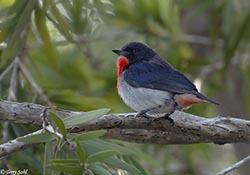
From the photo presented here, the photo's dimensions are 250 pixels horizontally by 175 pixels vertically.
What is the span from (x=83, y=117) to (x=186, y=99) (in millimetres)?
966

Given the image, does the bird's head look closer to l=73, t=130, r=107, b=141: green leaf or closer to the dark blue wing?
the dark blue wing

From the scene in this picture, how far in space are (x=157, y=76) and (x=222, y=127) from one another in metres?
0.71

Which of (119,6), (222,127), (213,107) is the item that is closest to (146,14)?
(119,6)

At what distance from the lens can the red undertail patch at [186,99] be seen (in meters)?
3.17

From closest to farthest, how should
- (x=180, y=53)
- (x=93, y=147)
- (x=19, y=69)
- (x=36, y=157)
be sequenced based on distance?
1. (x=93, y=147)
2. (x=36, y=157)
3. (x=19, y=69)
4. (x=180, y=53)

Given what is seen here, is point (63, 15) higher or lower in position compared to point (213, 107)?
higher

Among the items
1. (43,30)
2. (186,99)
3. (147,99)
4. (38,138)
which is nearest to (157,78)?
(147,99)

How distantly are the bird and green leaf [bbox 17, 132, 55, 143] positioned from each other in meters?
0.63

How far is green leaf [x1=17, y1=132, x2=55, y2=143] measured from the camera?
221 cm

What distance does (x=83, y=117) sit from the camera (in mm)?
2307

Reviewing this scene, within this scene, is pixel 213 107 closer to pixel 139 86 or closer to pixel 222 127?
pixel 139 86

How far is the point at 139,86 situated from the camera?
3443 millimetres

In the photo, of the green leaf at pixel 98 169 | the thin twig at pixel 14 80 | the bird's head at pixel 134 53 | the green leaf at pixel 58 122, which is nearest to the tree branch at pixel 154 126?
the green leaf at pixel 98 169

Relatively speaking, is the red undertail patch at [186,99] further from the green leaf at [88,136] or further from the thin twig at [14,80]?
the green leaf at [88,136]
